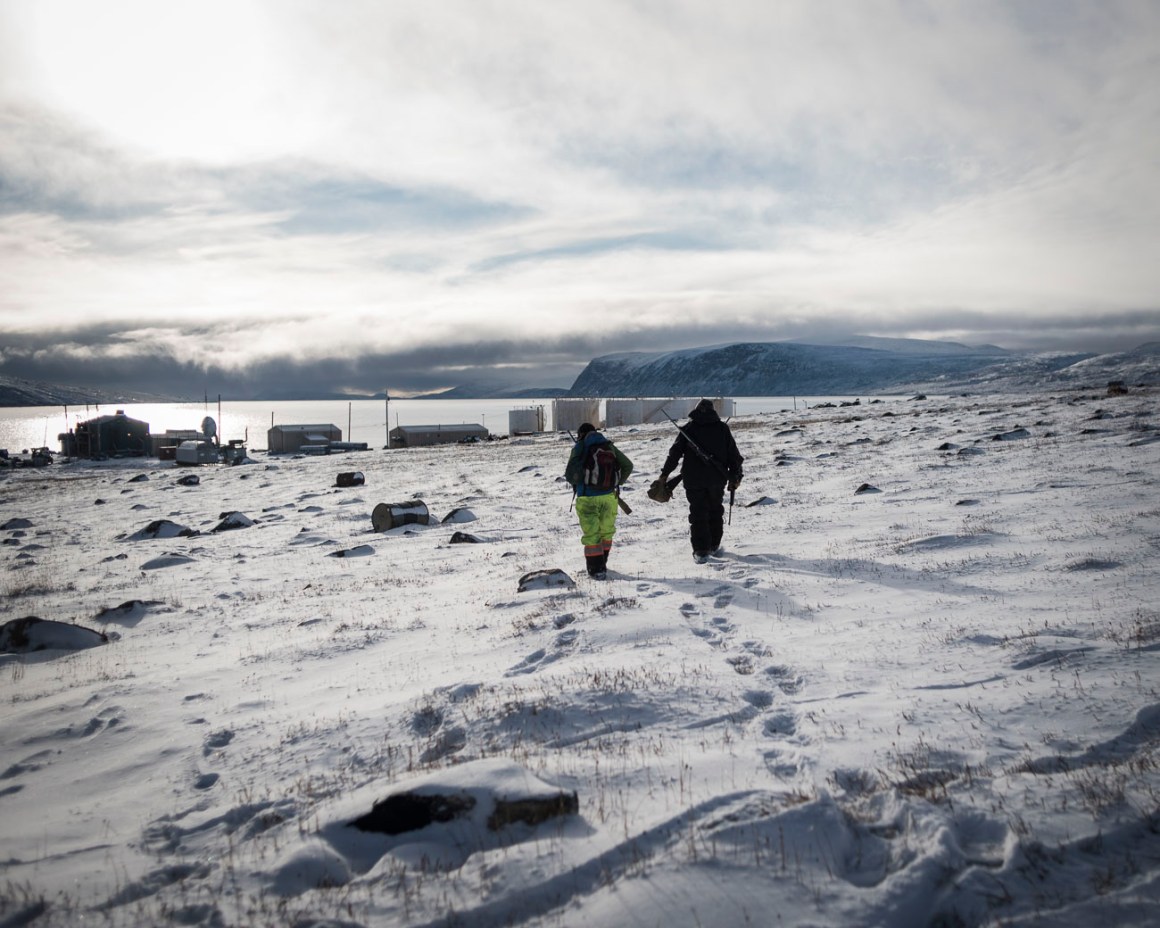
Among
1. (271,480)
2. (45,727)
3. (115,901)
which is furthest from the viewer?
(271,480)

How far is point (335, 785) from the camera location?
468cm

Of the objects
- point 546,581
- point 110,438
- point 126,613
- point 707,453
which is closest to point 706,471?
point 707,453

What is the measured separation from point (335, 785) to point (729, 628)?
4.17 metres

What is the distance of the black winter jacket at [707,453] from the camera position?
1026 centimetres

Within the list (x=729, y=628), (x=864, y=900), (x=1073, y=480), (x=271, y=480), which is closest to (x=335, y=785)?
(x=864, y=900)

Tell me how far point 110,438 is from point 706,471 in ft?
235

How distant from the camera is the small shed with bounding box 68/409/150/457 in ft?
209

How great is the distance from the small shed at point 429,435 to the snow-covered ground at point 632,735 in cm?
6024

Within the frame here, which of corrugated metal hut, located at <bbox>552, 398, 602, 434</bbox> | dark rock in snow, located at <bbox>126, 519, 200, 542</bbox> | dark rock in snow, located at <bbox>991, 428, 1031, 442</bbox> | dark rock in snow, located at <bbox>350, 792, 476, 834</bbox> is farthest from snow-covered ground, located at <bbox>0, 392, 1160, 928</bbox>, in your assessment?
corrugated metal hut, located at <bbox>552, 398, 602, 434</bbox>

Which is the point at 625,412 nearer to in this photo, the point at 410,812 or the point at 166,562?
the point at 166,562

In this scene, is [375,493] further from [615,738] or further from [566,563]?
[615,738]

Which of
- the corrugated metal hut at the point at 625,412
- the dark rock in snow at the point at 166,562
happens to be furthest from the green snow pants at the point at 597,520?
the corrugated metal hut at the point at 625,412

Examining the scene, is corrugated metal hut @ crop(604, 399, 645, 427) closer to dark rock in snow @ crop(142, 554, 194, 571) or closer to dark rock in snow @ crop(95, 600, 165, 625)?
dark rock in snow @ crop(142, 554, 194, 571)

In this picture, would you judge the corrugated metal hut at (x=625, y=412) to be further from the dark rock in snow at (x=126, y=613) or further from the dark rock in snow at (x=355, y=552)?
the dark rock in snow at (x=126, y=613)
